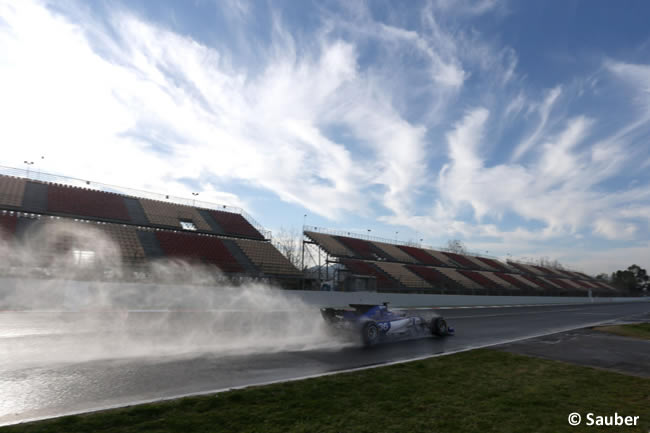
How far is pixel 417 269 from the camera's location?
43.1 meters

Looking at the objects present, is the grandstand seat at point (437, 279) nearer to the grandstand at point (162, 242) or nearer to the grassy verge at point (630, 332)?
the grandstand at point (162, 242)

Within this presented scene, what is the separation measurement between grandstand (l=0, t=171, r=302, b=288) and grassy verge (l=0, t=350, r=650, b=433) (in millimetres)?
18767

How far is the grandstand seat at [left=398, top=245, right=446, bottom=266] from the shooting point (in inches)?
1933

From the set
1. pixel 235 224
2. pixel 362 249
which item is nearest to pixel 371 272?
pixel 362 249

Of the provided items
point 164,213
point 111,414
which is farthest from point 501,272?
point 111,414

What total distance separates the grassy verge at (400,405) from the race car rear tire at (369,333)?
2987mm

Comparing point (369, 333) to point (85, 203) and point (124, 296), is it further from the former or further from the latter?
point (85, 203)

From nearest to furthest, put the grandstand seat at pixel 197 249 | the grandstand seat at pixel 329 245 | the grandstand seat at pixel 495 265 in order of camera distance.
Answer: the grandstand seat at pixel 197 249 < the grandstand seat at pixel 329 245 < the grandstand seat at pixel 495 265

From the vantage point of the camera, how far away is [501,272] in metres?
62.3

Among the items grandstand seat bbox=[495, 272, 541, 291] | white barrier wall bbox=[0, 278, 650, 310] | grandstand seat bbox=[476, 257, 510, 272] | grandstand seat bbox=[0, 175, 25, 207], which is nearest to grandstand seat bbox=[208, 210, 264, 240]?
white barrier wall bbox=[0, 278, 650, 310]

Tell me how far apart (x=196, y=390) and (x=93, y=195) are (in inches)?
1215

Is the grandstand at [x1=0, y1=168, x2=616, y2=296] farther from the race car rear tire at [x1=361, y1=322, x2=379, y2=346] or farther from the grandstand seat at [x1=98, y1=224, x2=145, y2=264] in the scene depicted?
the race car rear tire at [x1=361, y1=322, x2=379, y2=346]

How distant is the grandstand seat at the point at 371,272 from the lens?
111 feet

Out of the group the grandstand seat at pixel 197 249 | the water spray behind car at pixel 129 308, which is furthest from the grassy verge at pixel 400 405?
the grandstand seat at pixel 197 249
